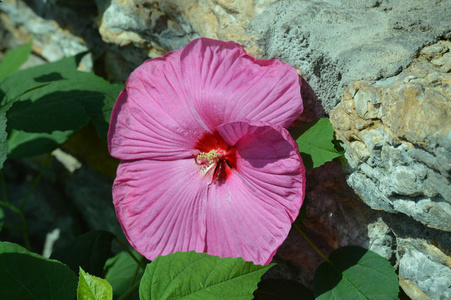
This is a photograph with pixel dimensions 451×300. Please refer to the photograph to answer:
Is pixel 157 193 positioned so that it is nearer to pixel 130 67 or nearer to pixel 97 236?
pixel 97 236

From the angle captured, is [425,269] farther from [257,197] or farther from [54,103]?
[54,103]

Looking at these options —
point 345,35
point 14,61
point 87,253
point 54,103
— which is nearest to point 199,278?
point 87,253

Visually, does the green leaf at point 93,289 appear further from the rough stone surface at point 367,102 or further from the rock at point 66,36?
the rock at point 66,36

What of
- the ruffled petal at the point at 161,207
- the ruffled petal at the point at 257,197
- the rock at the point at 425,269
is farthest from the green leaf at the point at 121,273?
the rock at the point at 425,269

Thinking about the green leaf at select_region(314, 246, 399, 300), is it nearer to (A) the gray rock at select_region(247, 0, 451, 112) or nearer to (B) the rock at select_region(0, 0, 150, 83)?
(A) the gray rock at select_region(247, 0, 451, 112)

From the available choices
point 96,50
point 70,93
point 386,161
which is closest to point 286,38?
point 386,161
